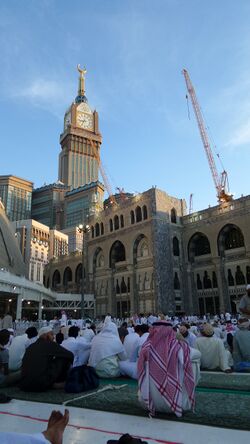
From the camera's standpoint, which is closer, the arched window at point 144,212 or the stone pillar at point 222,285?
the stone pillar at point 222,285

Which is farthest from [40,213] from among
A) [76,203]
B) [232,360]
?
[232,360]

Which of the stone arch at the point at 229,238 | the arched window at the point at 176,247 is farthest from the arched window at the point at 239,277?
the arched window at the point at 176,247

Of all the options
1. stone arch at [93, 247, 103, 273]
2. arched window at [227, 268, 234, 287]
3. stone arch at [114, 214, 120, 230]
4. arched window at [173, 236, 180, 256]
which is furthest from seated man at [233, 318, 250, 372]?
stone arch at [93, 247, 103, 273]

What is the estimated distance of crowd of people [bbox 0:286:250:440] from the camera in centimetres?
411

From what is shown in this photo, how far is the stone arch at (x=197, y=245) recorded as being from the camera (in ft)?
120

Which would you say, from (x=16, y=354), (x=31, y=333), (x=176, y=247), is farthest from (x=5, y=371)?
(x=176, y=247)

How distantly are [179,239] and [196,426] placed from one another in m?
34.0

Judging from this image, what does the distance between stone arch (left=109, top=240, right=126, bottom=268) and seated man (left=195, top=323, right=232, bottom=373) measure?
111 feet

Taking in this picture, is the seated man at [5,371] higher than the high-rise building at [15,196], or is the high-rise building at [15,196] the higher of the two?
the high-rise building at [15,196]

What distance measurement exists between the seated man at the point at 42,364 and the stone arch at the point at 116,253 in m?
35.9

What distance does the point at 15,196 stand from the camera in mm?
97750

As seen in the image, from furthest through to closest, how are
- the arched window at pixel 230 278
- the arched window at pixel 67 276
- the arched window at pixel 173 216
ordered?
the arched window at pixel 67 276, the arched window at pixel 173 216, the arched window at pixel 230 278

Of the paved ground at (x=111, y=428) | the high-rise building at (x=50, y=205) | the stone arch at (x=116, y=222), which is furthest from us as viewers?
the high-rise building at (x=50, y=205)

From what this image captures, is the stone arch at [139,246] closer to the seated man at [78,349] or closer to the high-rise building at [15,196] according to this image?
the seated man at [78,349]
